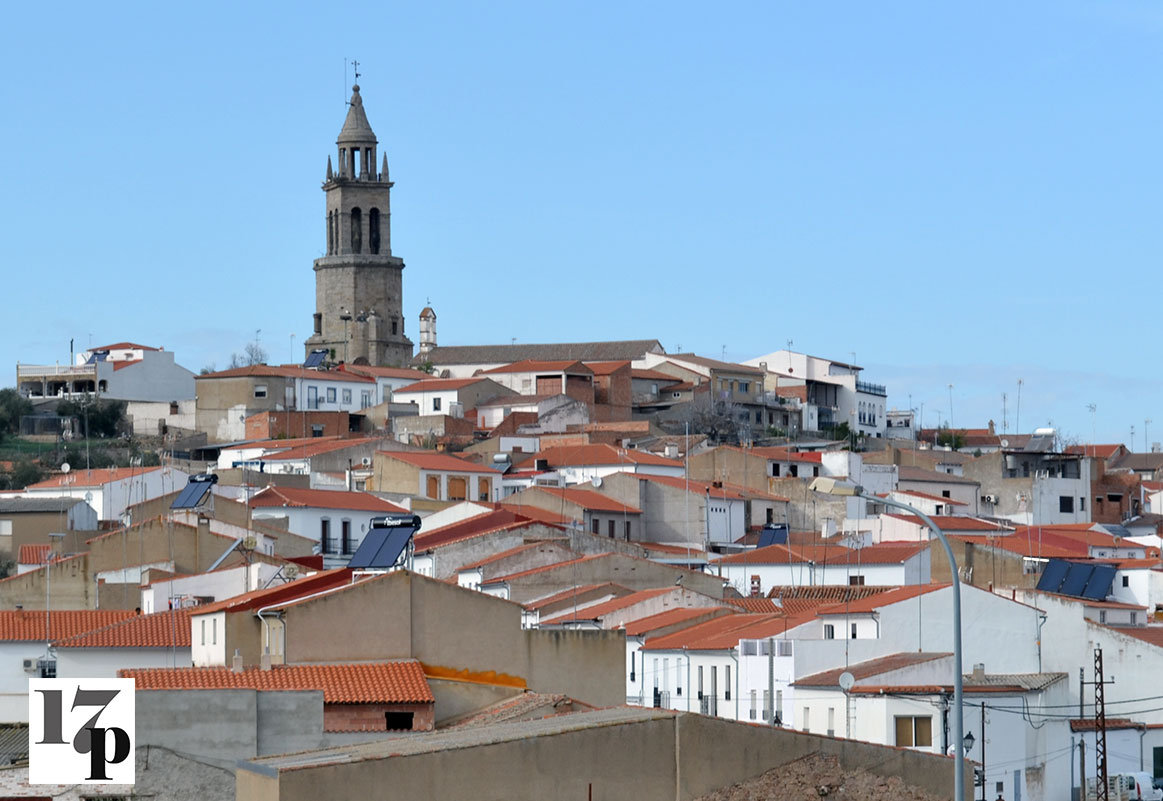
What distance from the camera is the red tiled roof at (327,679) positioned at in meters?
31.0

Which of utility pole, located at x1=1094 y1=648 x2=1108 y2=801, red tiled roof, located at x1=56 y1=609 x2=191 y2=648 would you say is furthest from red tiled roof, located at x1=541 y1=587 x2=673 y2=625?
utility pole, located at x1=1094 y1=648 x2=1108 y2=801

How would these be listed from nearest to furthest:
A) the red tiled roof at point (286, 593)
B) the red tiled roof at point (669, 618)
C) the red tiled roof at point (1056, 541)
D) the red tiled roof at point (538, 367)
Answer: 1. the red tiled roof at point (286, 593)
2. the red tiled roof at point (669, 618)
3. the red tiled roof at point (1056, 541)
4. the red tiled roof at point (538, 367)

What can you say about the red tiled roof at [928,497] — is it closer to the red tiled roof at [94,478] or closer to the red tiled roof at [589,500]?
the red tiled roof at [589,500]

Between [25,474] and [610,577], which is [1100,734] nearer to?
[610,577]

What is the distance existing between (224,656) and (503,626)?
4566 mm

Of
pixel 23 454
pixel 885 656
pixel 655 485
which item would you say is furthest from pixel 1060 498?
pixel 885 656

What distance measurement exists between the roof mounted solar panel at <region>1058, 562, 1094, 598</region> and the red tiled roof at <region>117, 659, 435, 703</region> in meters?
25.1

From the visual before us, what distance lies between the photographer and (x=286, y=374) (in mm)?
107000

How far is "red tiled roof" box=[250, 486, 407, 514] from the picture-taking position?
66.7 meters

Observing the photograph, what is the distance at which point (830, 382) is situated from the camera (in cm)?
12069

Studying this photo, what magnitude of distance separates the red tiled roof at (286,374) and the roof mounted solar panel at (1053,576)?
54.9 m

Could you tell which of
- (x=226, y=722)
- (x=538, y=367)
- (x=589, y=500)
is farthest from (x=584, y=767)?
(x=538, y=367)

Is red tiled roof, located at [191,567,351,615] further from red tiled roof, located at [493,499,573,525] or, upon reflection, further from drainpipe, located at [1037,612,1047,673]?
red tiled roof, located at [493,499,573,525]

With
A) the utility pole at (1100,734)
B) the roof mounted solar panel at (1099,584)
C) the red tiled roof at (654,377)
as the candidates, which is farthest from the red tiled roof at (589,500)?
the red tiled roof at (654,377)
